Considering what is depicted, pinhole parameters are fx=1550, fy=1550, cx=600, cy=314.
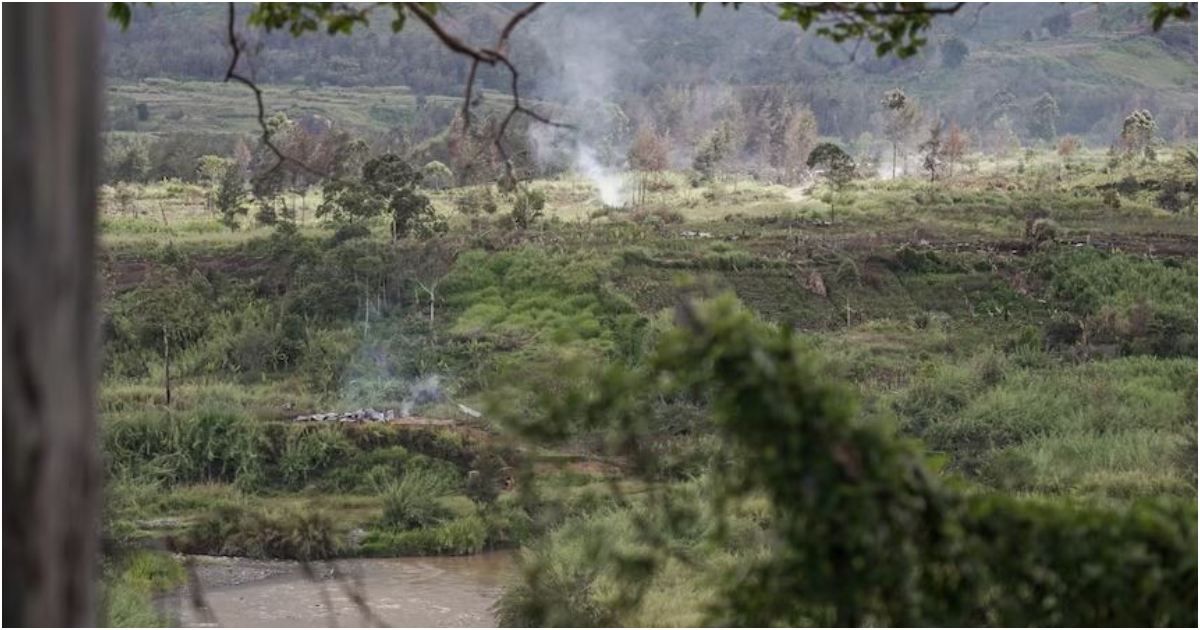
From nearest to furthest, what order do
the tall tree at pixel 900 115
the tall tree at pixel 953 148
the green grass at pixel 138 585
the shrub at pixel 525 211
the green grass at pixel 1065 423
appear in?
the green grass at pixel 138 585, the green grass at pixel 1065 423, the shrub at pixel 525 211, the tall tree at pixel 900 115, the tall tree at pixel 953 148

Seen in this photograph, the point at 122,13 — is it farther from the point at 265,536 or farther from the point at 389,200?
the point at 389,200

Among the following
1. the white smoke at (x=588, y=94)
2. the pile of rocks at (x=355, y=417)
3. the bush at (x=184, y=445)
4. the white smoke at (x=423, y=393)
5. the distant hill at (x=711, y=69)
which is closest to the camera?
the bush at (x=184, y=445)

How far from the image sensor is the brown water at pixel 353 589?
9.12 meters

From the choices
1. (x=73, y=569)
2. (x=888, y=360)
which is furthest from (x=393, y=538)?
(x=73, y=569)

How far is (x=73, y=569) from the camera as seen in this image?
1.36 meters

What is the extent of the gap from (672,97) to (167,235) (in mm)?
21580

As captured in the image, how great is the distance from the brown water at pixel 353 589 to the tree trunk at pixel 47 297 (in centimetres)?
704

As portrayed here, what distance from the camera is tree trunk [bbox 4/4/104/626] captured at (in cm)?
131

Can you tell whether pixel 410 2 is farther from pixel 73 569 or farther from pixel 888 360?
pixel 888 360

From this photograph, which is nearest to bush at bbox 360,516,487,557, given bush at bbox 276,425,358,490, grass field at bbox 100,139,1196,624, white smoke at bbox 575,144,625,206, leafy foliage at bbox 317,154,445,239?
grass field at bbox 100,139,1196,624

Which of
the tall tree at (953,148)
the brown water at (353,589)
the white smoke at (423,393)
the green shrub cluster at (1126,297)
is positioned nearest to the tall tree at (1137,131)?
the tall tree at (953,148)

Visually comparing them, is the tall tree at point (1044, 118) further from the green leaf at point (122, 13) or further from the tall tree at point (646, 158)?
the green leaf at point (122, 13)

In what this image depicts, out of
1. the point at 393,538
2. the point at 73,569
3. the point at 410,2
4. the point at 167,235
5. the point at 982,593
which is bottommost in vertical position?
the point at 393,538

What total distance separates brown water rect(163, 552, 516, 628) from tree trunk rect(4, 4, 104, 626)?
704 cm
